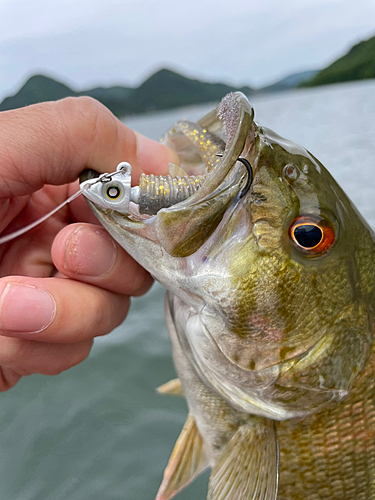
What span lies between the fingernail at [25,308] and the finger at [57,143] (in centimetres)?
43

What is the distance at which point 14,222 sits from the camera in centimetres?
180

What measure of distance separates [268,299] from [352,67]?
238 ft

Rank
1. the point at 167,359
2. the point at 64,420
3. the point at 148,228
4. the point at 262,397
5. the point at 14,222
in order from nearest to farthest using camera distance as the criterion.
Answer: the point at 148,228 → the point at 262,397 → the point at 14,222 → the point at 64,420 → the point at 167,359

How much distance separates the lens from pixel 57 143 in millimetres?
1426

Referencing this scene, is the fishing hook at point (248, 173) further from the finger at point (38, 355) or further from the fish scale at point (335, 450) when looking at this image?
the finger at point (38, 355)

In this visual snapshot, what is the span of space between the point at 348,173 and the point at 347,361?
7.53m

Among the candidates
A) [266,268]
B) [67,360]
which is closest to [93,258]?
[67,360]

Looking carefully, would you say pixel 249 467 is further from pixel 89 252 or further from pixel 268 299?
pixel 89 252

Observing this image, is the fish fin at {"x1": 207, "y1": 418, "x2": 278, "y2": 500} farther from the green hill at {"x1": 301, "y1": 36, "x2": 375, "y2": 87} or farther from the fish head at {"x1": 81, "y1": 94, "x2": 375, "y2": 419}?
the green hill at {"x1": 301, "y1": 36, "x2": 375, "y2": 87}

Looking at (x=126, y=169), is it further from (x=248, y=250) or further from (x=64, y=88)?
(x=64, y=88)

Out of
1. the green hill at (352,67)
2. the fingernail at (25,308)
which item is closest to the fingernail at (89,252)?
the fingernail at (25,308)

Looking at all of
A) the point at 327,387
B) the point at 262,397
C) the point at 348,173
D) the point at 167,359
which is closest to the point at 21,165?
the point at 262,397

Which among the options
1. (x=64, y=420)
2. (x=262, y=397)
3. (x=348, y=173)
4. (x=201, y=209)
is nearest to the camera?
(x=201, y=209)

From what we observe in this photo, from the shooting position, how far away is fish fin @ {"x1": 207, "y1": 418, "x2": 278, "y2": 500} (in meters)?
1.29
